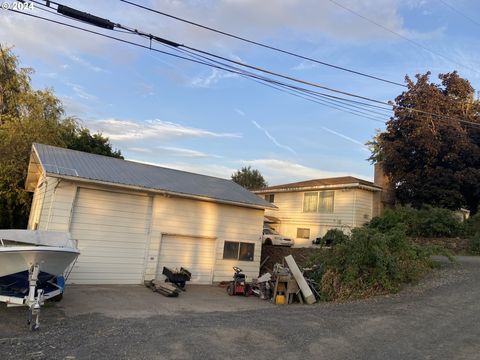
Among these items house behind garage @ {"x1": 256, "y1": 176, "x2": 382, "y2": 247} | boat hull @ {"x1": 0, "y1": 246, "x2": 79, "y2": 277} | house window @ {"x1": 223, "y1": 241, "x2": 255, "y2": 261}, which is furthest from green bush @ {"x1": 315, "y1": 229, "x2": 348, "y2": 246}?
house behind garage @ {"x1": 256, "y1": 176, "x2": 382, "y2": 247}

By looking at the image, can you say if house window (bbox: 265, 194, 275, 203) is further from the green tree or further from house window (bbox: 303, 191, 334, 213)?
the green tree

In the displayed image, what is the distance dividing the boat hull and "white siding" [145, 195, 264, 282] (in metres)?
6.23

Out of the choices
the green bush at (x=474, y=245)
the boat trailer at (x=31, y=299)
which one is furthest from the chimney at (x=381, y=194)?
the boat trailer at (x=31, y=299)

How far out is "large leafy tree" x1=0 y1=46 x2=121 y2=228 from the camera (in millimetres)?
24375

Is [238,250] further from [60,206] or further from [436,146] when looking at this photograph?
[436,146]

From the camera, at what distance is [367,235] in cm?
1272

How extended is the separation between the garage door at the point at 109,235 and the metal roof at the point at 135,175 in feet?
2.13

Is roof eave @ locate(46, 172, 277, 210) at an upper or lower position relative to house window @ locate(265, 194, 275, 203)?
lower

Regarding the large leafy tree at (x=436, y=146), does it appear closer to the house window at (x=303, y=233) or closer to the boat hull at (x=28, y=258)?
the house window at (x=303, y=233)

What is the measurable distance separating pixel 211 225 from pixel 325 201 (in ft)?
43.7

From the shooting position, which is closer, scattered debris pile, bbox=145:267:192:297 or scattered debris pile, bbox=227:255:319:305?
scattered debris pile, bbox=227:255:319:305

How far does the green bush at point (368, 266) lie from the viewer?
12.5 meters

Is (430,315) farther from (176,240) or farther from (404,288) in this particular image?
(176,240)

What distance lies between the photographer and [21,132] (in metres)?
25.0
